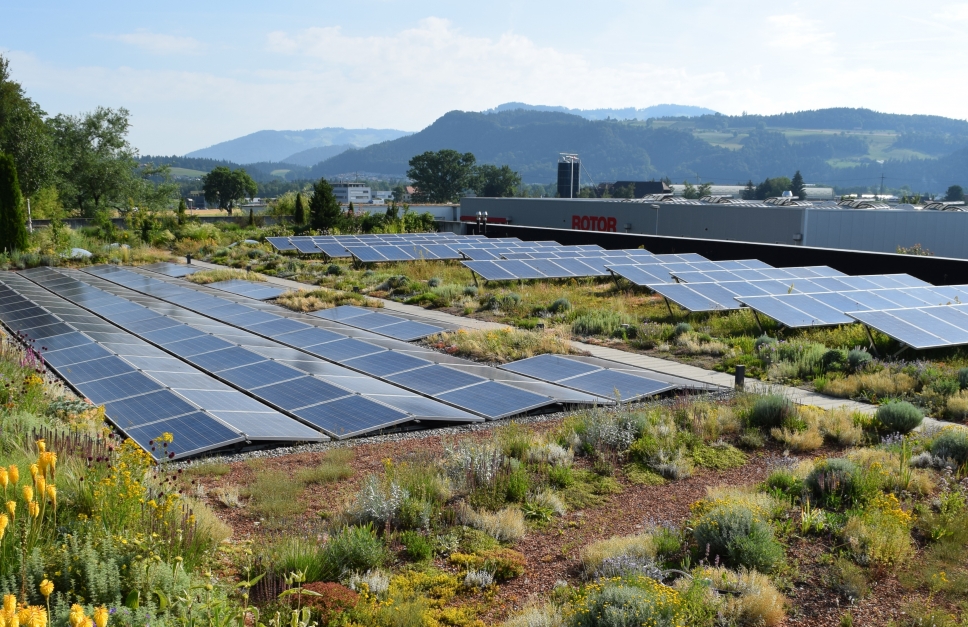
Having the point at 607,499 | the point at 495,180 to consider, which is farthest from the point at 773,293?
the point at 495,180

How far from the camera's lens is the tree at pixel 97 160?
193ft

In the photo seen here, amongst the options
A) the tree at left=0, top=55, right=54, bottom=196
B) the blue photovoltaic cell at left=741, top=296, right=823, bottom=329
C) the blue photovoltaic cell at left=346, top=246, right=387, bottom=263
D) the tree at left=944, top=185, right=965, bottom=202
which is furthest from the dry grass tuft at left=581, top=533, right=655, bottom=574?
the tree at left=944, top=185, right=965, bottom=202

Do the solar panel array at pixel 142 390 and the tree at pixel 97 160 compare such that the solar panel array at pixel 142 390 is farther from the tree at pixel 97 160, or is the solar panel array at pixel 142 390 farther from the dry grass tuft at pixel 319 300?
the tree at pixel 97 160

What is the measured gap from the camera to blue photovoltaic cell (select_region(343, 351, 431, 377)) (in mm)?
13727

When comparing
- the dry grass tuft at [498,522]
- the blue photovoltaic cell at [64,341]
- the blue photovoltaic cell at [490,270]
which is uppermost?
the blue photovoltaic cell at [490,270]

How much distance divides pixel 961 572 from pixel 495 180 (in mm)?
145028

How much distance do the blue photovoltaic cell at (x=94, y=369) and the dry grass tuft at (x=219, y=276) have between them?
1521cm

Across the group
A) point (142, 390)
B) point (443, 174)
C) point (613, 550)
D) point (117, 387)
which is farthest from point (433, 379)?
point (443, 174)

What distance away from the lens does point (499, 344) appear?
16.3m

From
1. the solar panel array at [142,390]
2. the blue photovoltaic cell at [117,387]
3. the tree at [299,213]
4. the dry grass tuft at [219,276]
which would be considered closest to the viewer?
the solar panel array at [142,390]

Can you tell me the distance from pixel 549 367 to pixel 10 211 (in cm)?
2869

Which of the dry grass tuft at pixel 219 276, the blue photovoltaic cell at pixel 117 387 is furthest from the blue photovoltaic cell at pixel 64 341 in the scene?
the dry grass tuft at pixel 219 276

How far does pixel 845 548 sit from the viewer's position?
712 cm

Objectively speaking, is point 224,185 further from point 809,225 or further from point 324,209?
point 809,225
